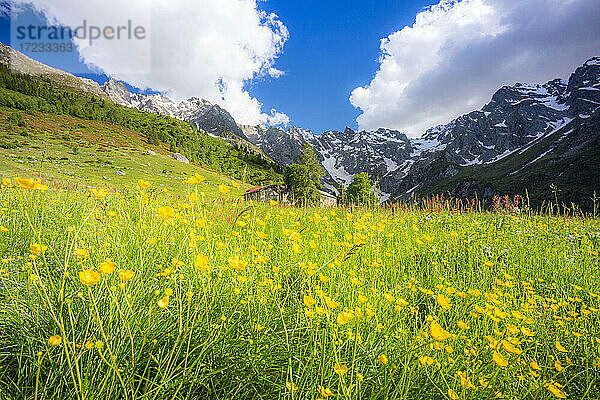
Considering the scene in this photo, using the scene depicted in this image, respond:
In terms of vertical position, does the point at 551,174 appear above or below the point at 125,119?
below

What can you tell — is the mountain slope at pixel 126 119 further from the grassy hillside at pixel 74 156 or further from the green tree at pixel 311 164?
the green tree at pixel 311 164

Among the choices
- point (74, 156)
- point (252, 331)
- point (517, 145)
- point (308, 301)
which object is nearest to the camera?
point (308, 301)

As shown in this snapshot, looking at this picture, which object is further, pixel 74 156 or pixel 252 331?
pixel 74 156

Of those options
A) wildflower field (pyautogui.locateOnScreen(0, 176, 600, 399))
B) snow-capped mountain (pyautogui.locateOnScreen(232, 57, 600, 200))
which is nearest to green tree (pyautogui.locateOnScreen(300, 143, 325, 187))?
wildflower field (pyautogui.locateOnScreen(0, 176, 600, 399))

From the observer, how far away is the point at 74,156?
27.6 meters

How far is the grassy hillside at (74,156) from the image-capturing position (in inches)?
810

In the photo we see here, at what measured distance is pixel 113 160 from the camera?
29609 millimetres

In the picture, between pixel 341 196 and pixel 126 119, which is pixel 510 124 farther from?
pixel 126 119

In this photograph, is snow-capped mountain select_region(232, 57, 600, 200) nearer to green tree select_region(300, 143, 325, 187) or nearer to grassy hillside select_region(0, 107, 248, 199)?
green tree select_region(300, 143, 325, 187)

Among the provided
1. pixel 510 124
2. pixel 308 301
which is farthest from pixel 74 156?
pixel 510 124

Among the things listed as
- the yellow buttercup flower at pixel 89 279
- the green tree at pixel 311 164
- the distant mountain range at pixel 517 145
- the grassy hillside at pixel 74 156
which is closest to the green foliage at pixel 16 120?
the grassy hillside at pixel 74 156

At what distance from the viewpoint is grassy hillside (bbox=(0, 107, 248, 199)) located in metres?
20.6

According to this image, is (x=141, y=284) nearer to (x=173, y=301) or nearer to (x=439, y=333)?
(x=173, y=301)

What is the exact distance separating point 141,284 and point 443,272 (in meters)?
2.85
